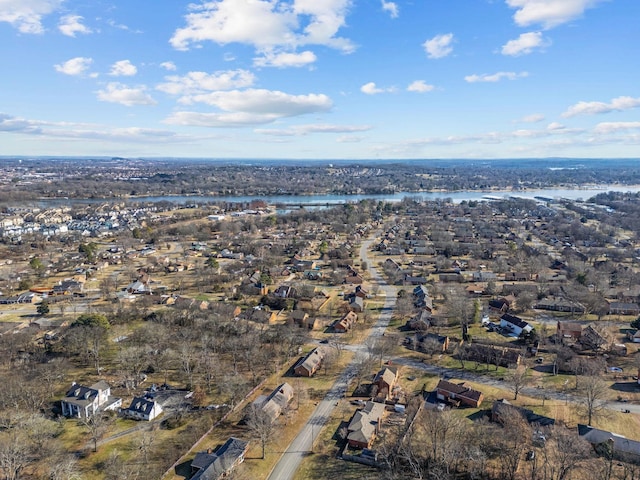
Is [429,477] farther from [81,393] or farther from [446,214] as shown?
[446,214]

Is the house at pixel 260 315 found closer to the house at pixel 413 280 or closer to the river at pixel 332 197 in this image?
the house at pixel 413 280

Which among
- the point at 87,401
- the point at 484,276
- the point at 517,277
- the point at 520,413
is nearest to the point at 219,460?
the point at 87,401

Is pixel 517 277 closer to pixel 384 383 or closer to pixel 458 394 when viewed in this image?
pixel 458 394

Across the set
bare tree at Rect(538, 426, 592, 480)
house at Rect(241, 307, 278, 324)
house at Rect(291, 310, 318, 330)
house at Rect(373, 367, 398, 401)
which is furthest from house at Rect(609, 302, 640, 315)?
house at Rect(241, 307, 278, 324)

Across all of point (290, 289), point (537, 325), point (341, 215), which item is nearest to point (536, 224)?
point (341, 215)

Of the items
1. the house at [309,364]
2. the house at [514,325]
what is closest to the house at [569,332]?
the house at [514,325]
